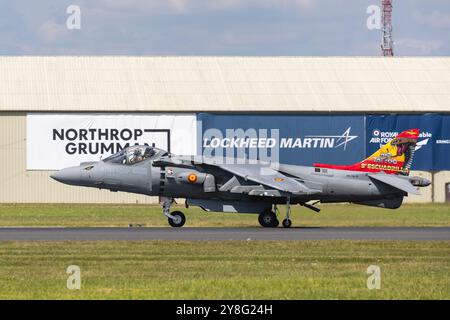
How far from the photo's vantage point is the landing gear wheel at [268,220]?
115ft

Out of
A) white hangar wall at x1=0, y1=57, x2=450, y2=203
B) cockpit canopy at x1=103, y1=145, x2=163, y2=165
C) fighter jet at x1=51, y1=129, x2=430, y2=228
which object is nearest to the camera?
fighter jet at x1=51, y1=129, x2=430, y2=228

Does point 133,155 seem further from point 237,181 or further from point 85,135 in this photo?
point 85,135

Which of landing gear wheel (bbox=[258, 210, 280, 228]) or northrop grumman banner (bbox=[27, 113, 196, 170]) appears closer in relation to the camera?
landing gear wheel (bbox=[258, 210, 280, 228])

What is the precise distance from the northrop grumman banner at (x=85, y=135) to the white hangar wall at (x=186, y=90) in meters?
0.52

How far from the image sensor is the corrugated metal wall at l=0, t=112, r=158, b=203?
5888 centimetres

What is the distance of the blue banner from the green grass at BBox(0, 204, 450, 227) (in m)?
13.5

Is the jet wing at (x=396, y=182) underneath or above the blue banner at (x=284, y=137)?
underneath

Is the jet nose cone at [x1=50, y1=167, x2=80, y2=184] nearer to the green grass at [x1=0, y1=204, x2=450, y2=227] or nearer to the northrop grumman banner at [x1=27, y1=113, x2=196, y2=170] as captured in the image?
the green grass at [x1=0, y1=204, x2=450, y2=227]

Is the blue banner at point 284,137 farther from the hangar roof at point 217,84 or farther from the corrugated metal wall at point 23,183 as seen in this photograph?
the corrugated metal wall at point 23,183

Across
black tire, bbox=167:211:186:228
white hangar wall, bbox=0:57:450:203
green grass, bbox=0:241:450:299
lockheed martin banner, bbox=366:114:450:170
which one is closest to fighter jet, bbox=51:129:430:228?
black tire, bbox=167:211:186:228

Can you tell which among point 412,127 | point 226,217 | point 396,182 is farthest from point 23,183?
point 396,182

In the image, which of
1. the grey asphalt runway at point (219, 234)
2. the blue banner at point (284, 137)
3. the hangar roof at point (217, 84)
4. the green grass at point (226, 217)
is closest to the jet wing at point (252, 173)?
the grey asphalt runway at point (219, 234)

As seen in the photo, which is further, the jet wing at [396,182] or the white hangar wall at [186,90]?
the white hangar wall at [186,90]
